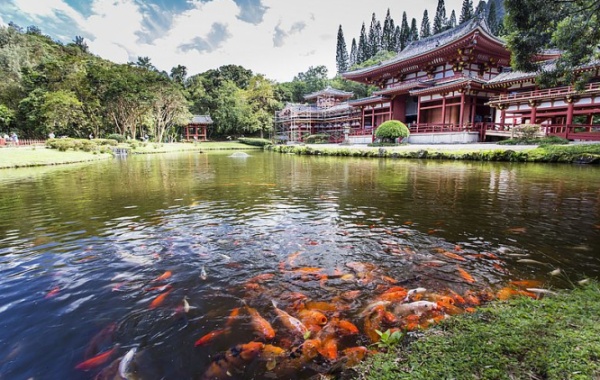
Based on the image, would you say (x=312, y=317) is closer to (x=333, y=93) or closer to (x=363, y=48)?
(x=333, y=93)

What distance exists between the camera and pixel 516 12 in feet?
31.5

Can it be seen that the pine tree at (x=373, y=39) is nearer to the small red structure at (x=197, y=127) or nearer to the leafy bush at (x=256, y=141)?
the leafy bush at (x=256, y=141)

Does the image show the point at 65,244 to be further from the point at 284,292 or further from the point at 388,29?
the point at 388,29

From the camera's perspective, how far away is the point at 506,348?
259cm

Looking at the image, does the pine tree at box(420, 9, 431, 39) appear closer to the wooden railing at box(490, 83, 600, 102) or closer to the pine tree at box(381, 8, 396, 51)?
the pine tree at box(381, 8, 396, 51)

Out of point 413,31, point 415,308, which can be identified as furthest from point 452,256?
point 413,31

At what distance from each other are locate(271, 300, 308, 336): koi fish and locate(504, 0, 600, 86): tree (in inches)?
437

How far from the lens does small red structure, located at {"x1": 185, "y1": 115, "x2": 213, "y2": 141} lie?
6272cm

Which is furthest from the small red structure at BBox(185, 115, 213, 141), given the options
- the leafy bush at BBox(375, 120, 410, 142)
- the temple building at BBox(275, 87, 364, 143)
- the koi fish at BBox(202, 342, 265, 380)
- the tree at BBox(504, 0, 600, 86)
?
the koi fish at BBox(202, 342, 265, 380)

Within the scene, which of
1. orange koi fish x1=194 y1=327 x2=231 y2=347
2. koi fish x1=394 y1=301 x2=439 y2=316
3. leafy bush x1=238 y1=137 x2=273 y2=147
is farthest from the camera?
leafy bush x1=238 y1=137 x2=273 y2=147

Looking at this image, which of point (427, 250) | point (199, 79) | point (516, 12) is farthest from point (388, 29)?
point (427, 250)

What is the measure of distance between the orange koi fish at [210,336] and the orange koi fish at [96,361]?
82cm

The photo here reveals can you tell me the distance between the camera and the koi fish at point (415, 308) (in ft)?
12.2

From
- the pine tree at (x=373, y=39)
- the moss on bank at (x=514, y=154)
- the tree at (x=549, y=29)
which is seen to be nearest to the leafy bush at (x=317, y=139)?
the moss on bank at (x=514, y=154)
